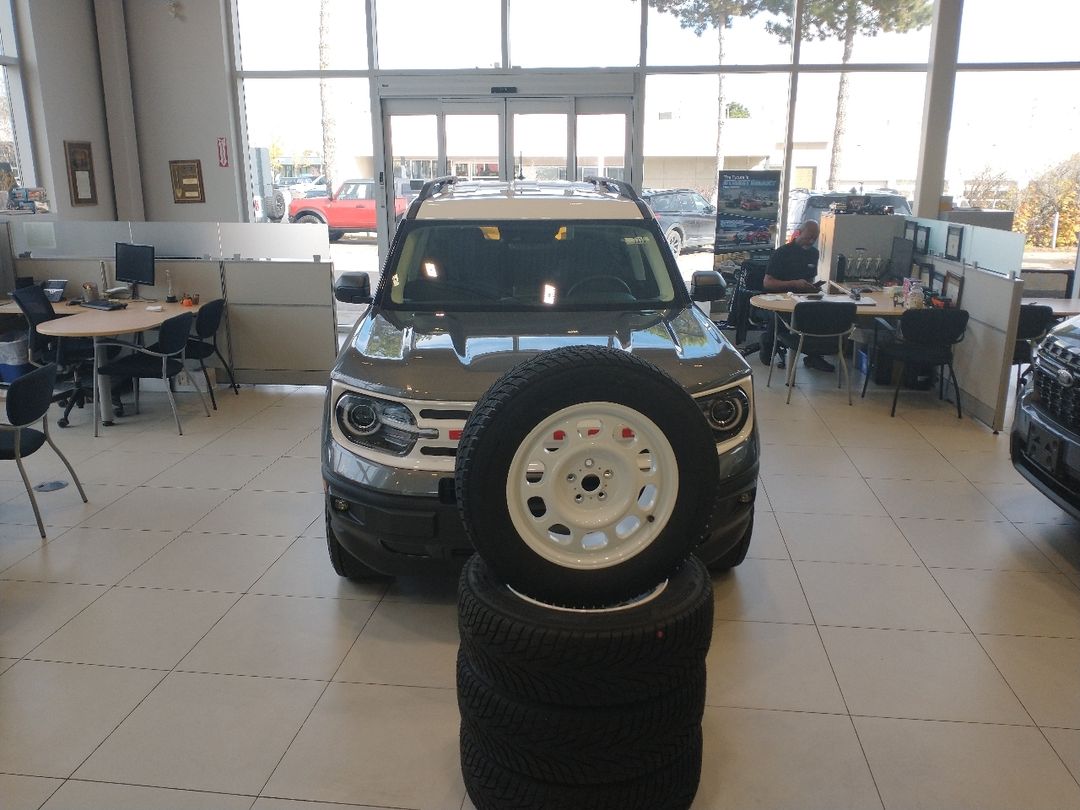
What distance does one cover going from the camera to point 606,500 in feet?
7.30

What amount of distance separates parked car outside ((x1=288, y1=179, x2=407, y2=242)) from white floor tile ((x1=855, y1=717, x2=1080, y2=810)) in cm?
782

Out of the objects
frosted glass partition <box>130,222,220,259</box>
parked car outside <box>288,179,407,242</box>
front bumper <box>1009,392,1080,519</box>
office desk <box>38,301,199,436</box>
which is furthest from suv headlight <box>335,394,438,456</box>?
parked car outside <box>288,179,407,242</box>

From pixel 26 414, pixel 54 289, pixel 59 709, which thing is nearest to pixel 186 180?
pixel 54 289

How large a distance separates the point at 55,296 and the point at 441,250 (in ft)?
14.7

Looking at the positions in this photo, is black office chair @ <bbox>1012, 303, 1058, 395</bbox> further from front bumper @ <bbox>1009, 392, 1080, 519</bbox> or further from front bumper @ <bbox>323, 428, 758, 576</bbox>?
Answer: front bumper @ <bbox>323, 428, 758, 576</bbox>

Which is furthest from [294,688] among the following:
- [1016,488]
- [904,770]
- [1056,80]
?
[1056,80]

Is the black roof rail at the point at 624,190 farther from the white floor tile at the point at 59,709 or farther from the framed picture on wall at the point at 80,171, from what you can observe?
the framed picture on wall at the point at 80,171

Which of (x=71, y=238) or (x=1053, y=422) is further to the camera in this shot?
(x=71, y=238)

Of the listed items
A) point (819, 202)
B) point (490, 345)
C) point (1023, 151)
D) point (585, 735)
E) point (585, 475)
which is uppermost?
point (1023, 151)

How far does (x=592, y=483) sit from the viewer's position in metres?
2.22

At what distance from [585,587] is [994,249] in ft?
17.4

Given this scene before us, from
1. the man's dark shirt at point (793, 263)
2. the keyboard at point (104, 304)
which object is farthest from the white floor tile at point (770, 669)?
the keyboard at point (104, 304)

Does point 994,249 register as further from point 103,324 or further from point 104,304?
point 104,304

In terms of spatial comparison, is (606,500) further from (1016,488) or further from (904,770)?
(1016,488)
